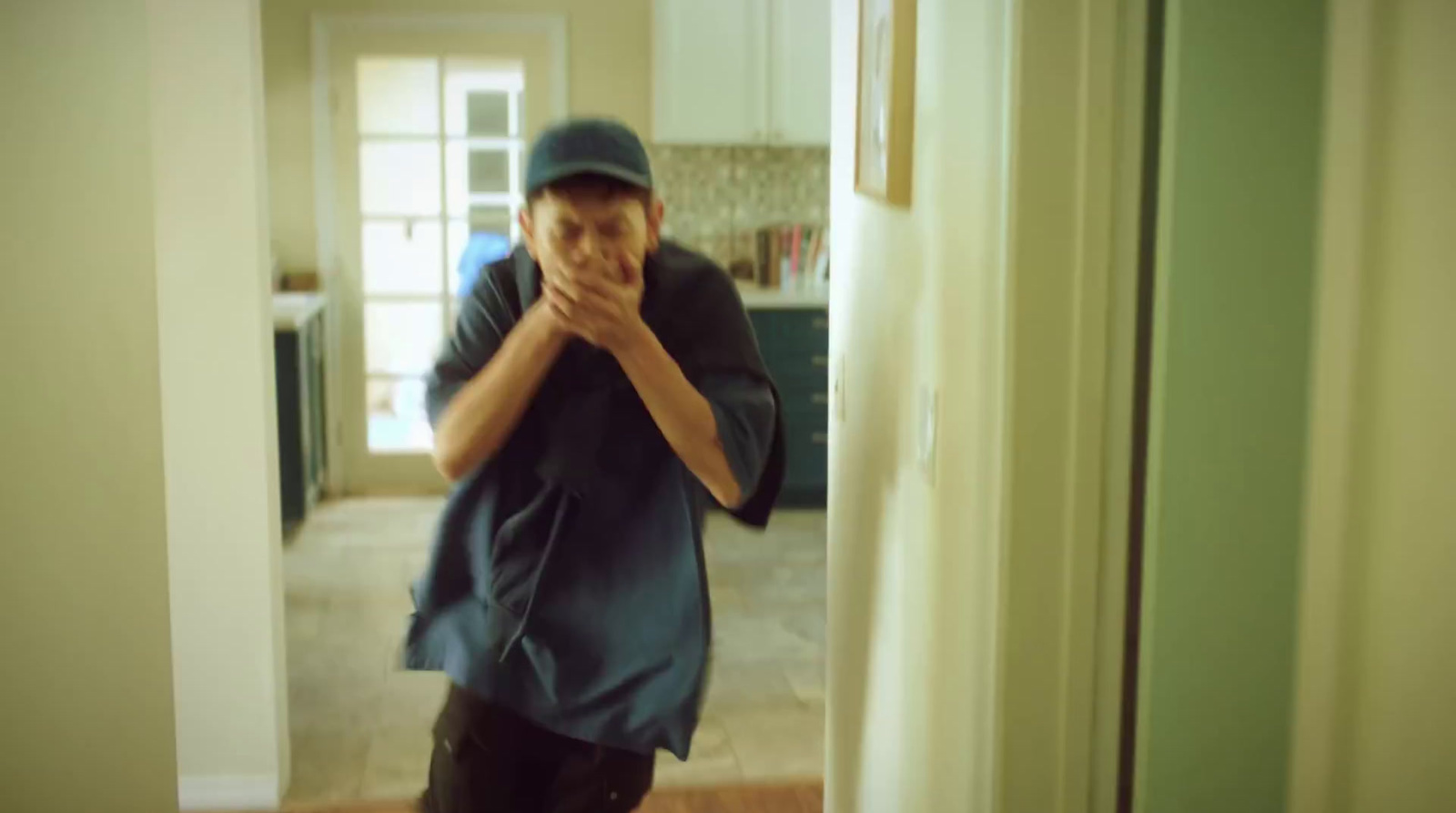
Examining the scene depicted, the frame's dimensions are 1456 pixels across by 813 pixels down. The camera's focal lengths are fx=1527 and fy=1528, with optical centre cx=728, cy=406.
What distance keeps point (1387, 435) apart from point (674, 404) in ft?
2.66

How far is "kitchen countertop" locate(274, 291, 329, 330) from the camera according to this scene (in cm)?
540

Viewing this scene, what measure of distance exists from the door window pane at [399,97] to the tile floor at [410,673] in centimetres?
157

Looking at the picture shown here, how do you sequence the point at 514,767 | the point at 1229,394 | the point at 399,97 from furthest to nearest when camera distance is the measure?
the point at 399,97
the point at 514,767
the point at 1229,394

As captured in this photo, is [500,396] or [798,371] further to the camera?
[798,371]

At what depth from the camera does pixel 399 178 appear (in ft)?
20.7

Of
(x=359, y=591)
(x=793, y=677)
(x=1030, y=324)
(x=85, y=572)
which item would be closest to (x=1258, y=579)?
(x=1030, y=324)

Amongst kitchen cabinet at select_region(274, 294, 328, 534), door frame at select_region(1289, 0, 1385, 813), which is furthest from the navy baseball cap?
kitchen cabinet at select_region(274, 294, 328, 534)

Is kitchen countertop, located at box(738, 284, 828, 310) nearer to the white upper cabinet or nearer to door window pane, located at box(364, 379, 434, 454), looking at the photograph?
the white upper cabinet

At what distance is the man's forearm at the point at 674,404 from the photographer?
5.40 ft

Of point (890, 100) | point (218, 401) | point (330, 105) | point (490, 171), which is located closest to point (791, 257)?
point (490, 171)

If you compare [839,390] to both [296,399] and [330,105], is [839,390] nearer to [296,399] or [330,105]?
[296,399]

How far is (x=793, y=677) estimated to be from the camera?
4027 mm

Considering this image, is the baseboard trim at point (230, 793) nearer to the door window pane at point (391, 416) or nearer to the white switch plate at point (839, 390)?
the white switch plate at point (839, 390)

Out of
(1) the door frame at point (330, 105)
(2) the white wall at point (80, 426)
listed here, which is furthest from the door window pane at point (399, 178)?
(2) the white wall at point (80, 426)
